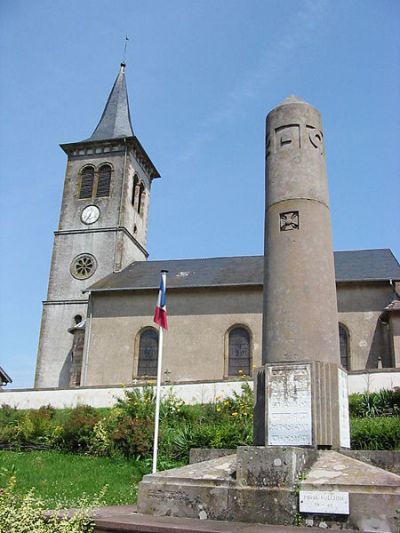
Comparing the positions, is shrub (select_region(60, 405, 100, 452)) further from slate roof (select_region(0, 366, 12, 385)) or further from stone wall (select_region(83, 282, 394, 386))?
slate roof (select_region(0, 366, 12, 385))

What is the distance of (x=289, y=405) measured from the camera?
6.40 metres

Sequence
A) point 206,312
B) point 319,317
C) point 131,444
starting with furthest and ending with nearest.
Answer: point 206,312, point 131,444, point 319,317

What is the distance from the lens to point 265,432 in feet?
21.1

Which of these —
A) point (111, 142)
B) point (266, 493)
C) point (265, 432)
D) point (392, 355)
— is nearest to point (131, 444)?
point (265, 432)

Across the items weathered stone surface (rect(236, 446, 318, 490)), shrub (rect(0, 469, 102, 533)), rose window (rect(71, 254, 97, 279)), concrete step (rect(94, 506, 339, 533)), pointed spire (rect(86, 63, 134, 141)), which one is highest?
pointed spire (rect(86, 63, 134, 141))

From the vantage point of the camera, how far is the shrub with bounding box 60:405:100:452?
14.4 meters

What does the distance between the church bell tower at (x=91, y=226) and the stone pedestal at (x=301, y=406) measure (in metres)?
23.5

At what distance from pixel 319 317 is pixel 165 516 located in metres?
3.02

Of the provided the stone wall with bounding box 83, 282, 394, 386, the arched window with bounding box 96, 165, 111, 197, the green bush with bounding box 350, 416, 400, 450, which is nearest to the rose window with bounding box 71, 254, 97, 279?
the arched window with bounding box 96, 165, 111, 197

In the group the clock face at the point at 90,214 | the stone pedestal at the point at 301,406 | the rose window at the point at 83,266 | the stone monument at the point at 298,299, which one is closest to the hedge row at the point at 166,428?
the stone pedestal at the point at 301,406

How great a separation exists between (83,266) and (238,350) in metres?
13.4

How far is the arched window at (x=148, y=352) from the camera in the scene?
27109 millimetres

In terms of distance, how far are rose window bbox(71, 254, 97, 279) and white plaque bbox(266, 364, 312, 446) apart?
28.7 metres

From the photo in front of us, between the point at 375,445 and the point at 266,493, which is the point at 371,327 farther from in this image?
the point at 266,493
